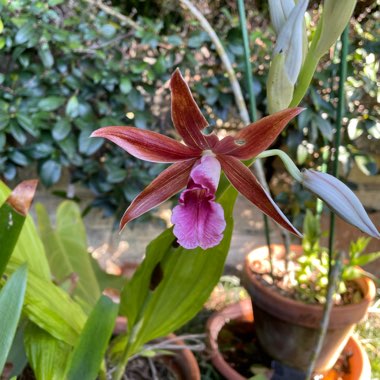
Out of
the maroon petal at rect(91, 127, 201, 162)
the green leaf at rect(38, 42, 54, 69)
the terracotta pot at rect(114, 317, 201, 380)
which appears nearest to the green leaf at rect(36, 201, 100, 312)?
the terracotta pot at rect(114, 317, 201, 380)

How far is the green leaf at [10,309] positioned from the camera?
0.60m

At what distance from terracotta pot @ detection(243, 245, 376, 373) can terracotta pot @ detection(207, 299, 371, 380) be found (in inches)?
2.0

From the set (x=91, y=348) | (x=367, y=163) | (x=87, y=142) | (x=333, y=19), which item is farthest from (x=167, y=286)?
(x=367, y=163)

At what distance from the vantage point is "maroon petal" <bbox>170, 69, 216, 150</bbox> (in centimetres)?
54

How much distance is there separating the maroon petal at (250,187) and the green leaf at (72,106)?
0.82m

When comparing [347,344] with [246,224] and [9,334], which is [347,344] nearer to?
[246,224]

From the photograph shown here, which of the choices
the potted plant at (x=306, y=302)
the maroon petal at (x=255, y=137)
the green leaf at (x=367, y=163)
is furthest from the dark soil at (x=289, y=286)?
the maroon petal at (x=255, y=137)

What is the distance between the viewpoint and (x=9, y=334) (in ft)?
1.98

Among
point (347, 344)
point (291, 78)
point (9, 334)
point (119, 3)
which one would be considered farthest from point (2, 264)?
point (119, 3)

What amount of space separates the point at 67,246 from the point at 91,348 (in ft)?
1.69

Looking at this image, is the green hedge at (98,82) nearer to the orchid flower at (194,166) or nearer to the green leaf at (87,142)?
the green leaf at (87,142)

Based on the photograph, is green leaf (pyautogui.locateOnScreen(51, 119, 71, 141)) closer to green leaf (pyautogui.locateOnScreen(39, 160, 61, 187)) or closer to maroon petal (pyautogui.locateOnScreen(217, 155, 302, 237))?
green leaf (pyautogui.locateOnScreen(39, 160, 61, 187))

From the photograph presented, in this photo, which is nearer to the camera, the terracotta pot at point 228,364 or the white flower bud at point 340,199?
the white flower bud at point 340,199

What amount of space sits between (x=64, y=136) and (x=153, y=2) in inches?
21.8
